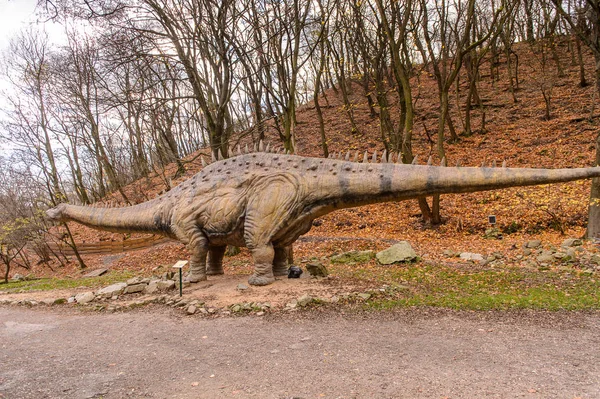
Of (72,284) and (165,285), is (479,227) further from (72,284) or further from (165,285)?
(72,284)

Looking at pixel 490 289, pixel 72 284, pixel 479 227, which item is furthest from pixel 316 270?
pixel 479 227

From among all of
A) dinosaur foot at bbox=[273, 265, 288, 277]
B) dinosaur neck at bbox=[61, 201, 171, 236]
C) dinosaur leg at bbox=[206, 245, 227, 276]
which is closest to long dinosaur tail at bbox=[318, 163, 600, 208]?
dinosaur foot at bbox=[273, 265, 288, 277]

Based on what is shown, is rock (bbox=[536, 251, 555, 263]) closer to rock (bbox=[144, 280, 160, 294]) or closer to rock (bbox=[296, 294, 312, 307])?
rock (bbox=[296, 294, 312, 307])

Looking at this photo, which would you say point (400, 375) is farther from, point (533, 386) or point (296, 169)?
point (296, 169)

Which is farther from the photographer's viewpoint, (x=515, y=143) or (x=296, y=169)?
(x=515, y=143)

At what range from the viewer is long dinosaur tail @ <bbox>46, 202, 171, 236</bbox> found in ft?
23.8

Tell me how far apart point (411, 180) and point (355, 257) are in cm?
439

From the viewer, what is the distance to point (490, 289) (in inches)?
234

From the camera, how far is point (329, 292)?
5934 mm

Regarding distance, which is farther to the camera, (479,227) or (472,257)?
(479,227)

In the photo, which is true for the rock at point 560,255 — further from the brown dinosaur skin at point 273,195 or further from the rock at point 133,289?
the rock at point 133,289

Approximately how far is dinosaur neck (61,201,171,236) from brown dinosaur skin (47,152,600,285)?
26 millimetres

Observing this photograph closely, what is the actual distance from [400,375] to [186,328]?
2.87m

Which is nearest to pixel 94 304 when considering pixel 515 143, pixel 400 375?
pixel 400 375
